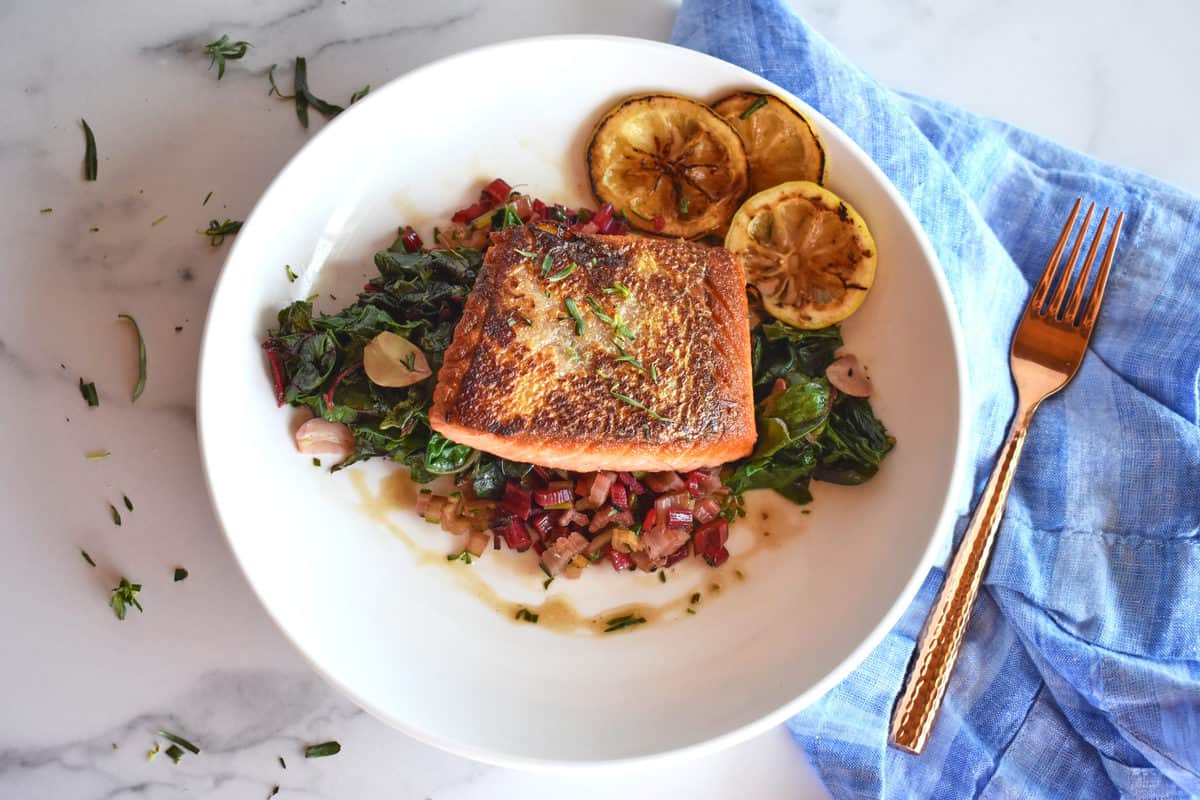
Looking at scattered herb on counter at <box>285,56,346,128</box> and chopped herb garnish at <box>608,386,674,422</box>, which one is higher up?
scattered herb on counter at <box>285,56,346,128</box>

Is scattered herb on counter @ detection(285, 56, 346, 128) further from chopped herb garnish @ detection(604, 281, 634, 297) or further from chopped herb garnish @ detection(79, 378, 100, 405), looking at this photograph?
chopped herb garnish @ detection(604, 281, 634, 297)

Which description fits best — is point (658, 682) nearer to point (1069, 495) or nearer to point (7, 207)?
point (1069, 495)

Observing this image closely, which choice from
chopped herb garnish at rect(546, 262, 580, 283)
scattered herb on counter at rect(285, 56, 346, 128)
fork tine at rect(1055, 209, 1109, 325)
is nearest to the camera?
chopped herb garnish at rect(546, 262, 580, 283)

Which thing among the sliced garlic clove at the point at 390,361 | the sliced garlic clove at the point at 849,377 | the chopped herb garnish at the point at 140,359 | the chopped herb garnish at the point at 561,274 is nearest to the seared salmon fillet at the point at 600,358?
the chopped herb garnish at the point at 561,274

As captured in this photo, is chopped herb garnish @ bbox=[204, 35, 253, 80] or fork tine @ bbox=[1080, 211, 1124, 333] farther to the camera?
chopped herb garnish @ bbox=[204, 35, 253, 80]

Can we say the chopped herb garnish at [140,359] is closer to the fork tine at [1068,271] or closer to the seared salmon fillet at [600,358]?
the seared salmon fillet at [600,358]

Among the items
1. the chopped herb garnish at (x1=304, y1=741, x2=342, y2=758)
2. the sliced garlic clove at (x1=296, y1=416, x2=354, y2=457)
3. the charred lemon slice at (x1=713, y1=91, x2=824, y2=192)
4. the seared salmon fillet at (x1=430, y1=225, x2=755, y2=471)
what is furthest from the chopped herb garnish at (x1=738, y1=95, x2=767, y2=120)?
the chopped herb garnish at (x1=304, y1=741, x2=342, y2=758)

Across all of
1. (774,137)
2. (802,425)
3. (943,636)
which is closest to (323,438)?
(802,425)

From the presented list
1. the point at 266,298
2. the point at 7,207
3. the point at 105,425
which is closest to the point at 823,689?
the point at 266,298
